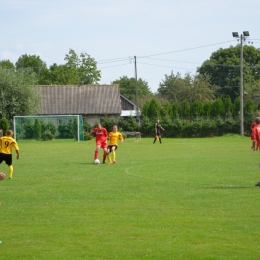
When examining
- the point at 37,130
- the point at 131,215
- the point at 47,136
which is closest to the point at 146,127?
the point at 47,136

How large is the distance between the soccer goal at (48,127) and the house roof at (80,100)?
15.1 m

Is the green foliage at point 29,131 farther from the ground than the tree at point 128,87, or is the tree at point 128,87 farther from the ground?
the tree at point 128,87

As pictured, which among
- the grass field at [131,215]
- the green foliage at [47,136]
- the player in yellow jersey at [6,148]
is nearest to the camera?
the grass field at [131,215]

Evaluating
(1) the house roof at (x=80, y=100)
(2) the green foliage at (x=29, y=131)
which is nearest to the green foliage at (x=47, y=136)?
(2) the green foliage at (x=29, y=131)

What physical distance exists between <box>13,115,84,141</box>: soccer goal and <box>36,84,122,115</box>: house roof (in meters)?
15.1

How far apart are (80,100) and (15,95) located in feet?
47.4

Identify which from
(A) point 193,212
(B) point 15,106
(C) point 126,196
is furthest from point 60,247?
(B) point 15,106

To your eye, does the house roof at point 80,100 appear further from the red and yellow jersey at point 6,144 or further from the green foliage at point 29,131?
the red and yellow jersey at point 6,144

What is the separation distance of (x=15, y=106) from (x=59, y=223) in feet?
159

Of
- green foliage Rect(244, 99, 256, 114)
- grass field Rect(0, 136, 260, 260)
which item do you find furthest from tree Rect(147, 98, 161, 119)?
grass field Rect(0, 136, 260, 260)

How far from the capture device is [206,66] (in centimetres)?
9462

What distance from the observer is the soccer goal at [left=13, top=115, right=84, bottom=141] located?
179ft

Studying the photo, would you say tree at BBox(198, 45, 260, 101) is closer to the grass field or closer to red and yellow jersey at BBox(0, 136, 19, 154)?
the grass field

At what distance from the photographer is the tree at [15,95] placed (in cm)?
5841
